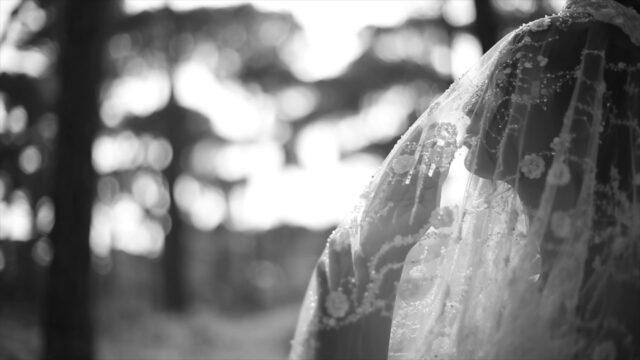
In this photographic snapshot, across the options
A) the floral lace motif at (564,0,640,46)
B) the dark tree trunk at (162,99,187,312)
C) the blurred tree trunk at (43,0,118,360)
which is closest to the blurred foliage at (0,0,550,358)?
the dark tree trunk at (162,99,187,312)

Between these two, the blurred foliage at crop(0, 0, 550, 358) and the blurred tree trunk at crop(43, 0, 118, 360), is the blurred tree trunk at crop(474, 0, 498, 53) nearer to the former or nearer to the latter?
the blurred foliage at crop(0, 0, 550, 358)

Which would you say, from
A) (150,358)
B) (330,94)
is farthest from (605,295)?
(330,94)

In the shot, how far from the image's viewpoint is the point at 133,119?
16703mm

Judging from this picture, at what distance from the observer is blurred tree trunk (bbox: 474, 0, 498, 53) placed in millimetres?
7172

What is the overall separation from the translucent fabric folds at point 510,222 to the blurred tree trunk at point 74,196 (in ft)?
14.5

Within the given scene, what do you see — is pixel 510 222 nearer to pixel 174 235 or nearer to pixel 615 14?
pixel 615 14

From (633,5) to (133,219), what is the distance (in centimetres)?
2323

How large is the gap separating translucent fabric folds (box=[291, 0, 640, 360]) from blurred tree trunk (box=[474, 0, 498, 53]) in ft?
18.7

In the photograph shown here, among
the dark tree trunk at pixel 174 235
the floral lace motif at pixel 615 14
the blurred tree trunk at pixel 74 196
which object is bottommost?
the dark tree trunk at pixel 174 235

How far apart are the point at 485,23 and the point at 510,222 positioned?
20.3ft

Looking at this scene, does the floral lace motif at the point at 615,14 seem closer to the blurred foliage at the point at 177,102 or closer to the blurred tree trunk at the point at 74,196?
the blurred tree trunk at the point at 74,196

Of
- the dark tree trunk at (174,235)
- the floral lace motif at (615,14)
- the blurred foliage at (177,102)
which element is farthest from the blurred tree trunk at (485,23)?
the dark tree trunk at (174,235)

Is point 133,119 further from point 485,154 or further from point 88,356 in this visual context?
point 485,154

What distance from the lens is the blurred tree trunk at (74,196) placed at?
546 centimetres
